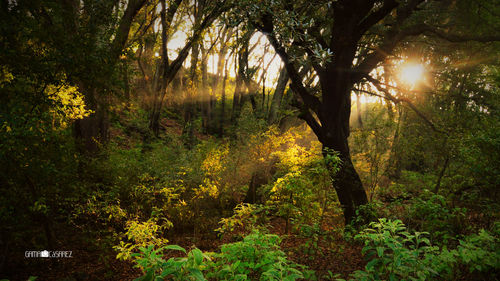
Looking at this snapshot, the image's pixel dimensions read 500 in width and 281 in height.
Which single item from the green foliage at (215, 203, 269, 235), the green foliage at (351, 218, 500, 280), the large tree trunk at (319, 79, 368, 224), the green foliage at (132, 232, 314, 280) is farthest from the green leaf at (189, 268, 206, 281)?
the large tree trunk at (319, 79, 368, 224)

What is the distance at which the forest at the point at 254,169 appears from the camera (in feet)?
8.14

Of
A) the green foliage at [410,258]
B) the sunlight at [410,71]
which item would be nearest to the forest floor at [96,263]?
the green foliage at [410,258]

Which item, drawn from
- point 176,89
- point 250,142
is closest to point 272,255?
point 250,142

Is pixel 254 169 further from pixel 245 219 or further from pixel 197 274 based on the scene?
pixel 197 274

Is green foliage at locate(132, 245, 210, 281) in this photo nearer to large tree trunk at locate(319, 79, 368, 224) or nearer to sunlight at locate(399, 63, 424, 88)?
large tree trunk at locate(319, 79, 368, 224)

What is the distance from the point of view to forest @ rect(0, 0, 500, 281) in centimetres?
248

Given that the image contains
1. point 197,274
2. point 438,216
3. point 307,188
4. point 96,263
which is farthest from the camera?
point 307,188

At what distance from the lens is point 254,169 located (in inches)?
318

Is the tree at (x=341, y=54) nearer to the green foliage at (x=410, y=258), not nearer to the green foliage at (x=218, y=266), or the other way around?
the green foliage at (x=410, y=258)

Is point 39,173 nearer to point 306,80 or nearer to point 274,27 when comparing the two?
point 274,27

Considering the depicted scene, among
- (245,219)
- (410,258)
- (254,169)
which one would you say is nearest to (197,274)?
(410,258)

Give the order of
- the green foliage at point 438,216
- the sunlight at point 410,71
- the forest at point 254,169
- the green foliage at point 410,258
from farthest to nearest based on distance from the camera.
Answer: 1. the sunlight at point 410,71
2. the green foliage at point 438,216
3. the forest at point 254,169
4. the green foliage at point 410,258

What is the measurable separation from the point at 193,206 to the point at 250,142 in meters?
3.09

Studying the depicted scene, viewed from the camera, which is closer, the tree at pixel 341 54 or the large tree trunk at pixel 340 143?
the tree at pixel 341 54
